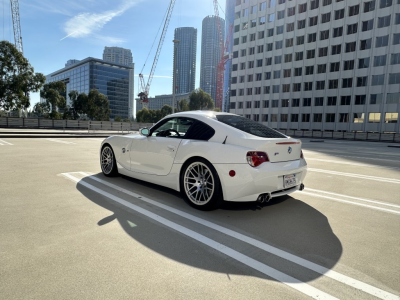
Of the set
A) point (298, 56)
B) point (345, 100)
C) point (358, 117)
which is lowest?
point (358, 117)

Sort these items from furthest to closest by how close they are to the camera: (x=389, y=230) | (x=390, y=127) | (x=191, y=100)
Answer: (x=191, y=100)
(x=390, y=127)
(x=389, y=230)

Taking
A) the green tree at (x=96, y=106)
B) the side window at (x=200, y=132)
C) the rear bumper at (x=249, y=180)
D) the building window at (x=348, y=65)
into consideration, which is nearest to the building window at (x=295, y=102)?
the building window at (x=348, y=65)

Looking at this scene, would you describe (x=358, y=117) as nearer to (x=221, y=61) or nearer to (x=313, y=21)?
(x=313, y=21)

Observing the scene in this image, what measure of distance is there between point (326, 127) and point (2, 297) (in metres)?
60.0

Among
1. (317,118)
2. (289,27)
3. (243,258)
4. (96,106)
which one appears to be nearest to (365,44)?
(317,118)

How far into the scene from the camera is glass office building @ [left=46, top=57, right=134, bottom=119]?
5551 inches

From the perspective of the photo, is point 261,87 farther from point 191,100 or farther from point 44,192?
point 44,192

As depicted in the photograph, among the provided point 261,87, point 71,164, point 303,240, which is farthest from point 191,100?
point 303,240

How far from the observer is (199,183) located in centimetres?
395

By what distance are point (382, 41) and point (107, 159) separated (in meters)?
57.9

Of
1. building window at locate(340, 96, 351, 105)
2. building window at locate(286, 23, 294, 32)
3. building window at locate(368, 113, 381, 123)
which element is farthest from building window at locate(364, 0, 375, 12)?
building window at locate(368, 113, 381, 123)

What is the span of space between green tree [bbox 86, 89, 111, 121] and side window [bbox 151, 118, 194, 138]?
214 feet

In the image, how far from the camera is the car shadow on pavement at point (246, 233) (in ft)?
8.08

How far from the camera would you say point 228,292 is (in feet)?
6.63
